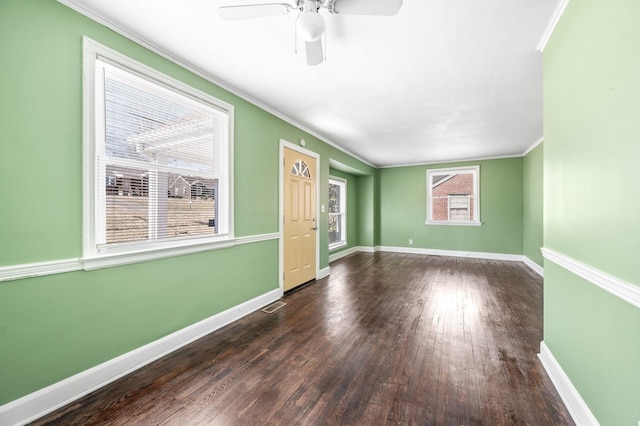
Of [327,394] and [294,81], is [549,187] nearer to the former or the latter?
[327,394]

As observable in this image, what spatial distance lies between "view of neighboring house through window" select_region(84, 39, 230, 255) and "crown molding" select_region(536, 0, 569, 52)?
9.42ft

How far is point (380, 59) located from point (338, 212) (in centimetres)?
498

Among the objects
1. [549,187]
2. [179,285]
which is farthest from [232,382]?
→ [549,187]

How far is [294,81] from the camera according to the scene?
9.07 feet

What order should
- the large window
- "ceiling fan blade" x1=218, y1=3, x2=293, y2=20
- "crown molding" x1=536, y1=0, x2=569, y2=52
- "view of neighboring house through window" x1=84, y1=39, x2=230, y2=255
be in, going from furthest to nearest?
1. the large window
2. "view of neighboring house through window" x1=84, y1=39, x2=230, y2=255
3. "crown molding" x1=536, y1=0, x2=569, y2=52
4. "ceiling fan blade" x1=218, y1=3, x2=293, y2=20

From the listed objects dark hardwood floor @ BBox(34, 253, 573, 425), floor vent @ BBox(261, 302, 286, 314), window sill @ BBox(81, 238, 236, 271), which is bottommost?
dark hardwood floor @ BBox(34, 253, 573, 425)

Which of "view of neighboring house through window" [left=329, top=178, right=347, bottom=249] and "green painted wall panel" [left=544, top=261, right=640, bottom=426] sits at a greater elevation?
"view of neighboring house through window" [left=329, top=178, right=347, bottom=249]

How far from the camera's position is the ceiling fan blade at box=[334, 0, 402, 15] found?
1456mm

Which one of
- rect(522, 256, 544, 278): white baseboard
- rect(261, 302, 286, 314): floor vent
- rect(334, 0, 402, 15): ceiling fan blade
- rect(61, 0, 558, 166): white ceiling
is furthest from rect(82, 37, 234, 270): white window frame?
rect(522, 256, 544, 278): white baseboard

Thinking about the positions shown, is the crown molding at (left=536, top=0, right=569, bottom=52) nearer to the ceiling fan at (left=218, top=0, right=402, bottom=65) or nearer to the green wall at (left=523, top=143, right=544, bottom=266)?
the ceiling fan at (left=218, top=0, right=402, bottom=65)

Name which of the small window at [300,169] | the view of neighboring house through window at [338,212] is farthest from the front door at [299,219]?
the view of neighboring house through window at [338,212]

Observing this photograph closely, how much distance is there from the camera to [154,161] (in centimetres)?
219

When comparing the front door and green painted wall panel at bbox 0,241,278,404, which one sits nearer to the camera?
green painted wall panel at bbox 0,241,278,404

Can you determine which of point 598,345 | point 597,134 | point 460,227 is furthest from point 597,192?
point 460,227
